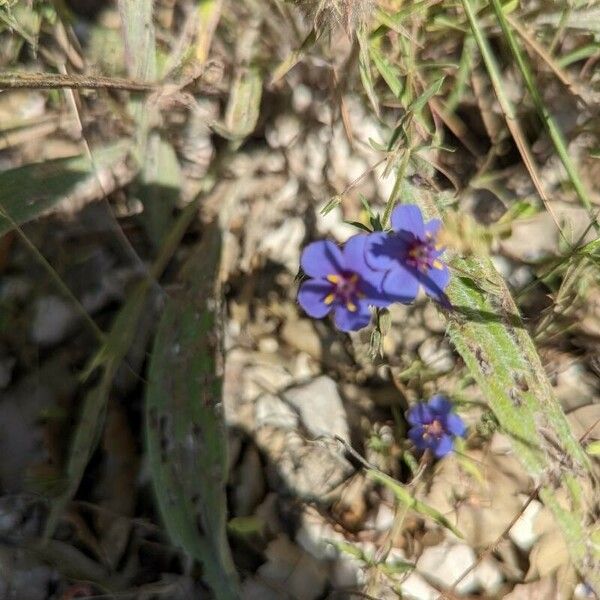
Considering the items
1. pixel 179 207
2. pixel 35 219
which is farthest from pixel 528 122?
pixel 35 219

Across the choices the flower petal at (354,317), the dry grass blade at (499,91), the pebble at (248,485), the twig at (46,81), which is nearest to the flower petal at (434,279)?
the flower petal at (354,317)

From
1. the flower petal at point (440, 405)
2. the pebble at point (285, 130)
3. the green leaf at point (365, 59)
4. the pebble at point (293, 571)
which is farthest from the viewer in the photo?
the pebble at point (285, 130)

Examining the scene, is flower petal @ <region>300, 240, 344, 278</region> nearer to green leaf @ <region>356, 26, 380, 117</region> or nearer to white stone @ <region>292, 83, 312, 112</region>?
green leaf @ <region>356, 26, 380, 117</region>

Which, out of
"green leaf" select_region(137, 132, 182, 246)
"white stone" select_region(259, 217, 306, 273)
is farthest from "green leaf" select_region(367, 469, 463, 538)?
"green leaf" select_region(137, 132, 182, 246)

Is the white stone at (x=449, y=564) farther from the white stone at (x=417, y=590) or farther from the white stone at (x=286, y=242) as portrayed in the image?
the white stone at (x=286, y=242)

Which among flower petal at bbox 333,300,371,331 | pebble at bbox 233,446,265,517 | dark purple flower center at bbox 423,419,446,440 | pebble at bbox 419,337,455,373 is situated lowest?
pebble at bbox 233,446,265,517

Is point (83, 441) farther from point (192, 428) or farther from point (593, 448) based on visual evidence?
point (593, 448)

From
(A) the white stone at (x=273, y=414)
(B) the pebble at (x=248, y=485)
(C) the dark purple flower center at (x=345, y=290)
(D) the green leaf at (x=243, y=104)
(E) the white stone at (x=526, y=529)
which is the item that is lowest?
(E) the white stone at (x=526, y=529)
